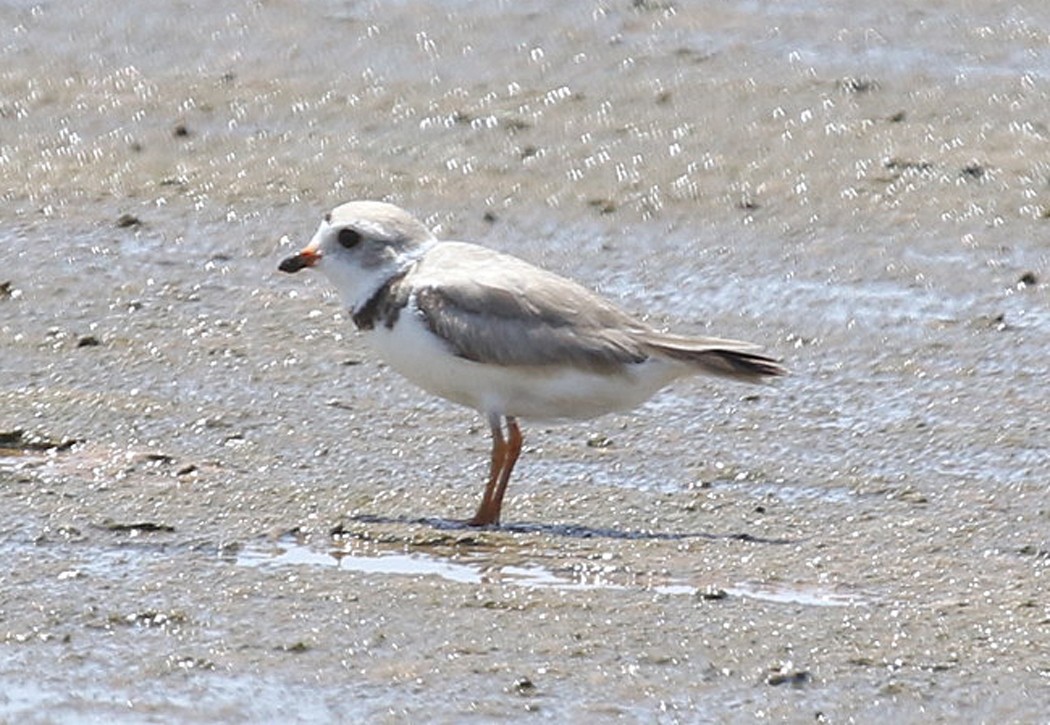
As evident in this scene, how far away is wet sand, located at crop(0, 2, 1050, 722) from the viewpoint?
636 centimetres

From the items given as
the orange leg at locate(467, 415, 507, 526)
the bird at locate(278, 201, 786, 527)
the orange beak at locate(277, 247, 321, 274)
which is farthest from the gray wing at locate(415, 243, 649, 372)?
the orange beak at locate(277, 247, 321, 274)

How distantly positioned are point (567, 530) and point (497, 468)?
1.00 feet

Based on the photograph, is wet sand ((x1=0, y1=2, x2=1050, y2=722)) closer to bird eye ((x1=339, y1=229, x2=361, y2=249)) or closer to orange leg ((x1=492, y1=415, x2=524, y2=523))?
orange leg ((x1=492, y1=415, x2=524, y2=523))

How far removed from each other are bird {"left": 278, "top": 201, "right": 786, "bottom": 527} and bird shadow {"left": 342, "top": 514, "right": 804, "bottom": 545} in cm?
13

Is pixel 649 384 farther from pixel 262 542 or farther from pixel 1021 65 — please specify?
pixel 1021 65

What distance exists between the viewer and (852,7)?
500 inches

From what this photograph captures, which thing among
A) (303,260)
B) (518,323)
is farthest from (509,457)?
(303,260)

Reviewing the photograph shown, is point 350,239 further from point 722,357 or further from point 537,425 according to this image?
point 722,357

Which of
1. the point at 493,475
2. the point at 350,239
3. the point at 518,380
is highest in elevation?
the point at 350,239

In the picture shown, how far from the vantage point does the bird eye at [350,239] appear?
26.3ft

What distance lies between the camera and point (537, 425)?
8.41m

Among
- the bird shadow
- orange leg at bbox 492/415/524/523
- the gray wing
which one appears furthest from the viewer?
the gray wing

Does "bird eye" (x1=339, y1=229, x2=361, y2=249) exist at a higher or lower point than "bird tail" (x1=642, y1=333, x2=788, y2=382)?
higher

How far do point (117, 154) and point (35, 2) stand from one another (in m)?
2.36
